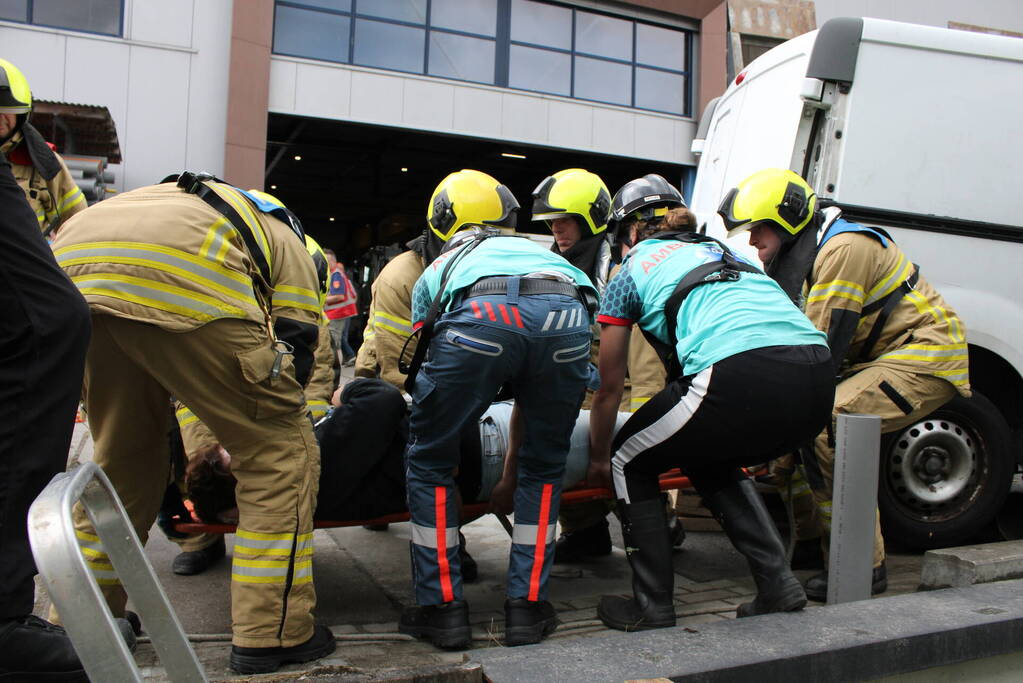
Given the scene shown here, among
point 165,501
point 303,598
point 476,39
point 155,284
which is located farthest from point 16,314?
point 476,39

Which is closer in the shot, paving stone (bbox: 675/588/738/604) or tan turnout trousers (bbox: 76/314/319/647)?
tan turnout trousers (bbox: 76/314/319/647)

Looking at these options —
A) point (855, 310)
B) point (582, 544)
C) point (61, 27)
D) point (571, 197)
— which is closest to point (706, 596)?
point (582, 544)

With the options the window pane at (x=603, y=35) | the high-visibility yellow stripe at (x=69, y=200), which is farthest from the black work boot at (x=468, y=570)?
the window pane at (x=603, y=35)

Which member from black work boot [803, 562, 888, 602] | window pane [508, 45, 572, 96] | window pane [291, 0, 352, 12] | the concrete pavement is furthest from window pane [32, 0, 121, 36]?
black work boot [803, 562, 888, 602]

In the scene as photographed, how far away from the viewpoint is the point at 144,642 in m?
2.74

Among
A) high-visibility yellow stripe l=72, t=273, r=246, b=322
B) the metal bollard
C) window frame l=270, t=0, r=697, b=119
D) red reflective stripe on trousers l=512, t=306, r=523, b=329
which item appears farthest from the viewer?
window frame l=270, t=0, r=697, b=119

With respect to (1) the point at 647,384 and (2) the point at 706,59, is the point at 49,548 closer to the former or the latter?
(1) the point at 647,384

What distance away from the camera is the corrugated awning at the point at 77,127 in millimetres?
9289

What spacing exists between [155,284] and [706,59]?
15.8 m

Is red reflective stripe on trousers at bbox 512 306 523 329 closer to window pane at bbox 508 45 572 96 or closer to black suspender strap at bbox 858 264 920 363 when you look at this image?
black suspender strap at bbox 858 264 920 363

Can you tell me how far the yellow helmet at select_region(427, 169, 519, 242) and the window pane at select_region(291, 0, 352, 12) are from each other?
12287 millimetres

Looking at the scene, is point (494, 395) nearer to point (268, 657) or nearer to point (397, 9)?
point (268, 657)

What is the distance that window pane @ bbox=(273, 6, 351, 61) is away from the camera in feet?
45.6

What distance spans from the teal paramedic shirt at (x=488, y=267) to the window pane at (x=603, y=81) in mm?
13764
